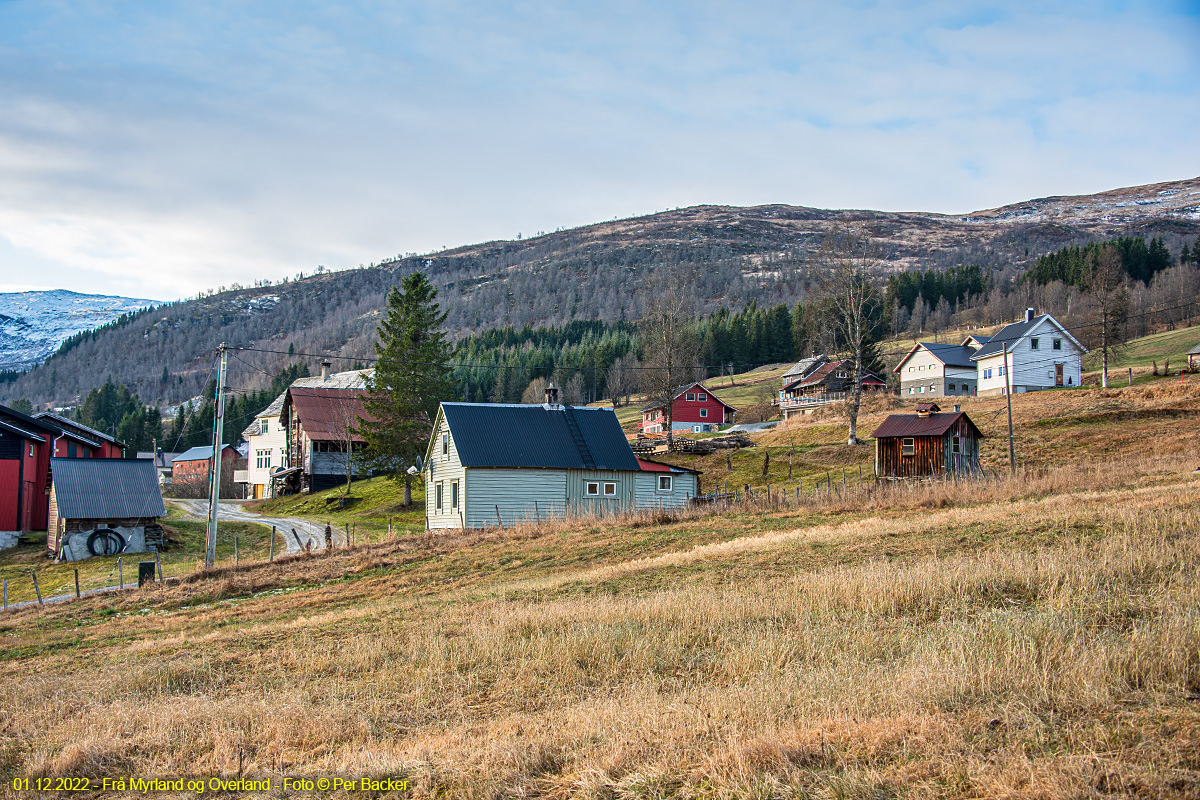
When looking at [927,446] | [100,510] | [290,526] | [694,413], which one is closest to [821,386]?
[694,413]

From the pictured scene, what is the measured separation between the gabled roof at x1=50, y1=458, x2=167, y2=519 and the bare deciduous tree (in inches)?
1551

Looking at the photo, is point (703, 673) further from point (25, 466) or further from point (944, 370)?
point (944, 370)

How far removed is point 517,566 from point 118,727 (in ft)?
44.4

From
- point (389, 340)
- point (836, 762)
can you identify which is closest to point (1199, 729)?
point (836, 762)

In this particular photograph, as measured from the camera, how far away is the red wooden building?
40.5 m

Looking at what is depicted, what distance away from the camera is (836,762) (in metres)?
5.23

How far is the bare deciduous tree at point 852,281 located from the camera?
5009 centimetres

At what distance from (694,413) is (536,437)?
168ft

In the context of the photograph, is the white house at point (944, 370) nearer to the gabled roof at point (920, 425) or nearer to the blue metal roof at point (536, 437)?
the gabled roof at point (920, 425)

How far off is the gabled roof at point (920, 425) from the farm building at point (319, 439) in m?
41.7

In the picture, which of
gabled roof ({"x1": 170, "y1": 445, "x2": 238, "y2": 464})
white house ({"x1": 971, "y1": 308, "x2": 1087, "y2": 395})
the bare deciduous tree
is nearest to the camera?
the bare deciduous tree

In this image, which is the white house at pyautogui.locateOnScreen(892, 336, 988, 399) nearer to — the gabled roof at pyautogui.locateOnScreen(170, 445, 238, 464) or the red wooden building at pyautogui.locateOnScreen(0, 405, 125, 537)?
the red wooden building at pyautogui.locateOnScreen(0, 405, 125, 537)

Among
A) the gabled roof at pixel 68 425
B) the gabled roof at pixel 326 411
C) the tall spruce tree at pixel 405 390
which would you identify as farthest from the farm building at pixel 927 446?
the gabled roof at pixel 68 425

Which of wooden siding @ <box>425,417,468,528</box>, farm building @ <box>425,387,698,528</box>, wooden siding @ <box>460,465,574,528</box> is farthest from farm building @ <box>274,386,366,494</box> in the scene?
wooden siding @ <box>460,465,574,528</box>
